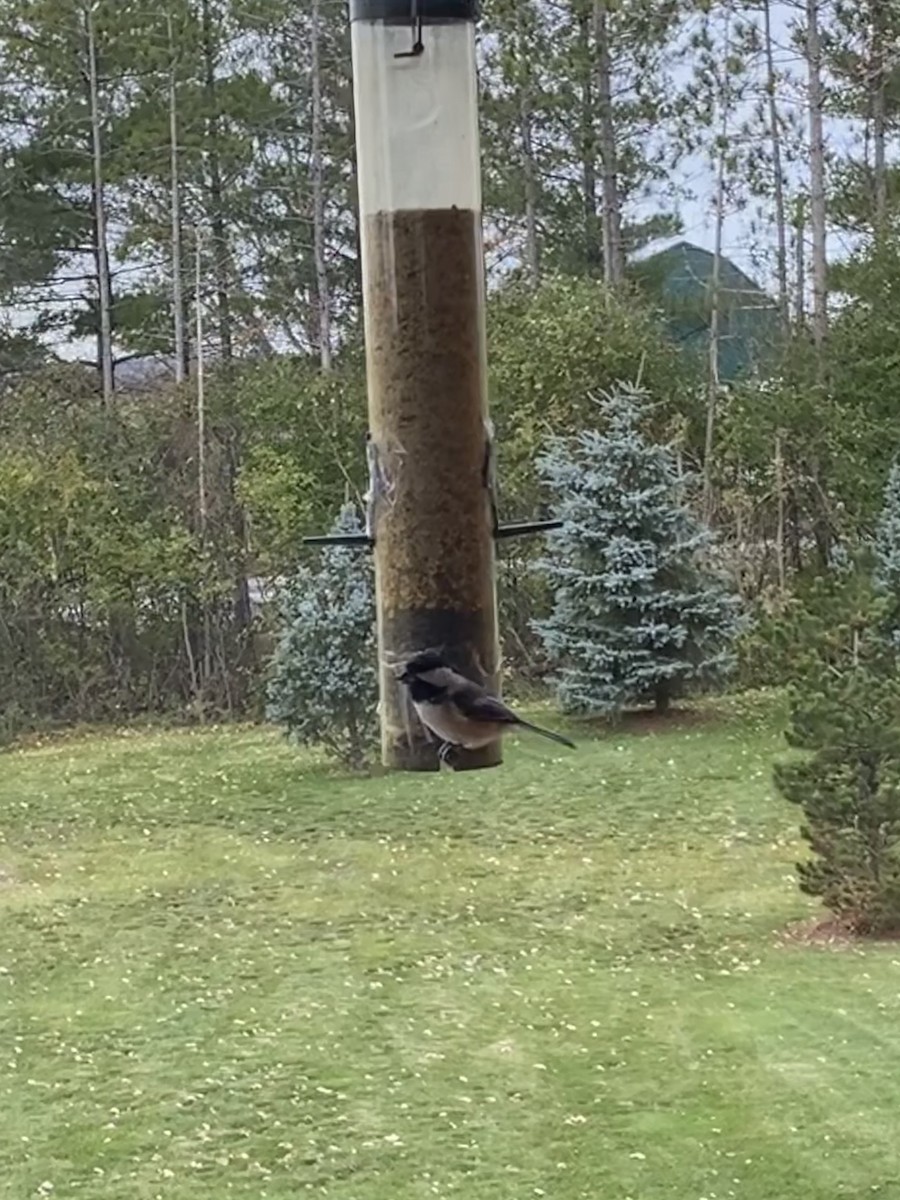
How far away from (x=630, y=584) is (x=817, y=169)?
331 centimetres

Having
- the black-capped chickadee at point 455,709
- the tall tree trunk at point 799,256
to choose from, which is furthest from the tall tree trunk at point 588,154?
the black-capped chickadee at point 455,709

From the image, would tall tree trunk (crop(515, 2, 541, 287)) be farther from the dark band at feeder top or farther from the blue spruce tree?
the dark band at feeder top

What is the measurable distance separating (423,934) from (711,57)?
27.0 feet

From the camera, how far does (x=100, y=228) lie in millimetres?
14148

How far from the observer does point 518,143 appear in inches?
556

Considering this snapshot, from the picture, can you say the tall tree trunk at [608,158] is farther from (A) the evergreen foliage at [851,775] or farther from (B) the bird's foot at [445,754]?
(B) the bird's foot at [445,754]

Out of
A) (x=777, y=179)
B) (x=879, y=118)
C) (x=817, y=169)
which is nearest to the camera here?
(x=817, y=169)

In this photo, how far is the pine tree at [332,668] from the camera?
925 cm

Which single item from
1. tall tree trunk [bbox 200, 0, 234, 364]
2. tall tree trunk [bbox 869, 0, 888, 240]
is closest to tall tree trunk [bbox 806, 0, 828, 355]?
tall tree trunk [bbox 869, 0, 888, 240]

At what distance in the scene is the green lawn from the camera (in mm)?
4371

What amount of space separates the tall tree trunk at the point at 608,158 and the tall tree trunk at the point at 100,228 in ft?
12.8

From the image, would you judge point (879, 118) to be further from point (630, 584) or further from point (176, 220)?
point (630, 584)

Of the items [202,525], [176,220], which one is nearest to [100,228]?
[176,220]

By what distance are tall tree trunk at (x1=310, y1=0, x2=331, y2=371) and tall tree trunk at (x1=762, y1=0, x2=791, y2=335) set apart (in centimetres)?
321
